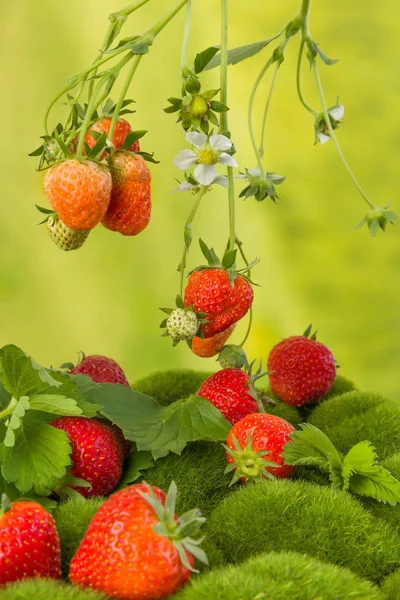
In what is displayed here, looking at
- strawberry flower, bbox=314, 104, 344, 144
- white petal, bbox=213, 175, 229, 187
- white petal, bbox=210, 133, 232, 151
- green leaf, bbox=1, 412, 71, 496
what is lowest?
green leaf, bbox=1, 412, 71, 496

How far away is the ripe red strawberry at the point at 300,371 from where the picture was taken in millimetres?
948

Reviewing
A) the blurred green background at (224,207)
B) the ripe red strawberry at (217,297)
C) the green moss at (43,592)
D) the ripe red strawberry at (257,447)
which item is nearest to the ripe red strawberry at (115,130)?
the ripe red strawberry at (217,297)

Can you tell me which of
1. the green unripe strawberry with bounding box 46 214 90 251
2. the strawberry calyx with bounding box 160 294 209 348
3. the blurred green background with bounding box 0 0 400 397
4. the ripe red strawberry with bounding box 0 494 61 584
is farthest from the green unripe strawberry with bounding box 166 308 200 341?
the blurred green background with bounding box 0 0 400 397

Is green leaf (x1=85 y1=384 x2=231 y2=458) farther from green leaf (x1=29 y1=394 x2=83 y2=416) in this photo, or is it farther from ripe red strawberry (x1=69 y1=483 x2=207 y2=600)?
ripe red strawberry (x1=69 y1=483 x2=207 y2=600)

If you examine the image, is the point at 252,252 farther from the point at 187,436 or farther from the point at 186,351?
the point at 187,436

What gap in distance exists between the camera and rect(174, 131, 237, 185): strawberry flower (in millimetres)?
710

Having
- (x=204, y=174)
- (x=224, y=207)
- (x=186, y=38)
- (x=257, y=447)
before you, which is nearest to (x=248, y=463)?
(x=257, y=447)

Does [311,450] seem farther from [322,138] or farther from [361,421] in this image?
[322,138]

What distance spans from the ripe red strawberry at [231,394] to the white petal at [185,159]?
0.66 ft

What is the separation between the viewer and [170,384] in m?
0.99

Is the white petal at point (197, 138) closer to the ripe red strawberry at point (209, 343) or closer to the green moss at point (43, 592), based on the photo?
the ripe red strawberry at point (209, 343)

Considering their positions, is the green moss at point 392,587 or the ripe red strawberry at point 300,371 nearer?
the green moss at point 392,587

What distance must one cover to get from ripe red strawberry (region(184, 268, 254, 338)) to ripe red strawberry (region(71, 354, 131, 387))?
5.1 inches

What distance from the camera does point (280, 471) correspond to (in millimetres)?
714
